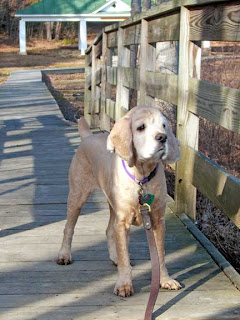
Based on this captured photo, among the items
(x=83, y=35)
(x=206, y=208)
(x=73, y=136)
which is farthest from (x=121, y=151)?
(x=83, y=35)

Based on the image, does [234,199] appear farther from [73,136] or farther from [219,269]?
[73,136]

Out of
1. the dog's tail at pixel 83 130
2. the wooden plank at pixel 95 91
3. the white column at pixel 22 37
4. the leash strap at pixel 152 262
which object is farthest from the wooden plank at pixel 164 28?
the white column at pixel 22 37

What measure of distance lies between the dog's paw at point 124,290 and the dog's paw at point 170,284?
8.3 inches

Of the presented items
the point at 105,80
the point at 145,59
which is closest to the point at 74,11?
the point at 105,80

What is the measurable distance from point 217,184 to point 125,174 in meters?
0.85

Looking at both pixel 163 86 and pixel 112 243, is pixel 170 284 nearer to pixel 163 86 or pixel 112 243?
pixel 112 243

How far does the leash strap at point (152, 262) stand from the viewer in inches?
118

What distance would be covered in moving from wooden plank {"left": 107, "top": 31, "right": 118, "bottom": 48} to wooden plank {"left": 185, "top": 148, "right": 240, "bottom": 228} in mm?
3992

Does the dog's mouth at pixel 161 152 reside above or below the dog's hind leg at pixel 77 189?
above

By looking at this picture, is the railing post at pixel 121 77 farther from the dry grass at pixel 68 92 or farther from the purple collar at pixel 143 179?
the dry grass at pixel 68 92

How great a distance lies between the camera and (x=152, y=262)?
123 inches

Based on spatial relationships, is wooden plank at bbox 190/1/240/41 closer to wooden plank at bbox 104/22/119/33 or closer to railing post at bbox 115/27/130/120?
railing post at bbox 115/27/130/120

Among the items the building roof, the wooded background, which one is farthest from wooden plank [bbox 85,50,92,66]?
the wooded background

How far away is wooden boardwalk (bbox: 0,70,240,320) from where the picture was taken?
3176 mm
